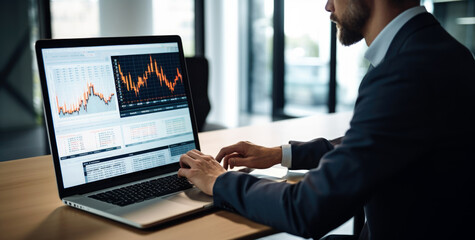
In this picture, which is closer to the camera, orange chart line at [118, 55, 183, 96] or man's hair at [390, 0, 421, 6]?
man's hair at [390, 0, 421, 6]

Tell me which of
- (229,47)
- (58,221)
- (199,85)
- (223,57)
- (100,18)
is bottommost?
(58,221)

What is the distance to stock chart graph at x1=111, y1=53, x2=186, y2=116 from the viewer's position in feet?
3.62

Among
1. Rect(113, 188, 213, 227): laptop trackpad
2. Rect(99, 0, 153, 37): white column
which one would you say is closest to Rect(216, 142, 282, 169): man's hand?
Rect(113, 188, 213, 227): laptop trackpad

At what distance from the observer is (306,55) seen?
18.4ft

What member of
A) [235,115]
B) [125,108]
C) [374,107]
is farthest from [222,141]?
[235,115]

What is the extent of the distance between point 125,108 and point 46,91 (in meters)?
0.19

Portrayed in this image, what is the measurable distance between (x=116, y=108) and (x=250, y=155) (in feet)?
1.27

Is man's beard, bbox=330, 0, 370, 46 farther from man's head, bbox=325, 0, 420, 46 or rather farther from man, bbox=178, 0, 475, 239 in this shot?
man, bbox=178, 0, 475, 239

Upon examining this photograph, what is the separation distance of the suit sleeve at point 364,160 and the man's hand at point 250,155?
36 centimetres

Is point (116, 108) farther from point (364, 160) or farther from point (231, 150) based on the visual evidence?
point (364, 160)

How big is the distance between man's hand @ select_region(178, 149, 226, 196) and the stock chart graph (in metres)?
0.17

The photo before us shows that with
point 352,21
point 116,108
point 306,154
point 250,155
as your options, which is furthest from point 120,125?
point 352,21

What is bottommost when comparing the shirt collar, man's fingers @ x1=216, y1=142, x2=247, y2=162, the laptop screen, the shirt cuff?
the shirt cuff

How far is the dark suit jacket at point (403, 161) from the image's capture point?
808 mm
